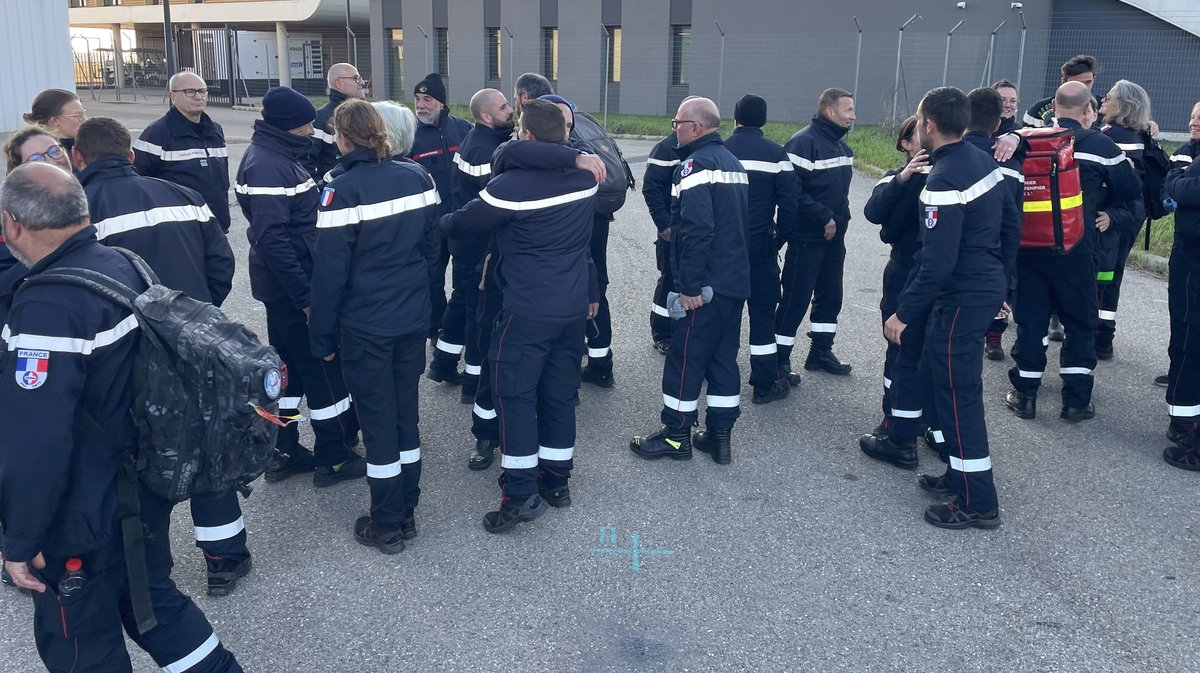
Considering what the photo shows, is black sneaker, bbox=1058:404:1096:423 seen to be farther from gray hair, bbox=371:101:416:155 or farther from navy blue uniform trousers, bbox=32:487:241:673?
navy blue uniform trousers, bbox=32:487:241:673

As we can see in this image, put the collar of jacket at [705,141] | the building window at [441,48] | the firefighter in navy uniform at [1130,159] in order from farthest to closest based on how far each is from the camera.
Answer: the building window at [441,48] → the firefighter in navy uniform at [1130,159] → the collar of jacket at [705,141]

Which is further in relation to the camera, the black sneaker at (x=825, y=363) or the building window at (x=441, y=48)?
the building window at (x=441, y=48)

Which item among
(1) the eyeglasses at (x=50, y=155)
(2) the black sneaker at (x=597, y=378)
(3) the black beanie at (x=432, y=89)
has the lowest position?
(2) the black sneaker at (x=597, y=378)

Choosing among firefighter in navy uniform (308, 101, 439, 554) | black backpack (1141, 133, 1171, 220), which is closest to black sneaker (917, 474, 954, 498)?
firefighter in navy uniform (308, 101, 439, 554)

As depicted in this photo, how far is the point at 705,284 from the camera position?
211 inches

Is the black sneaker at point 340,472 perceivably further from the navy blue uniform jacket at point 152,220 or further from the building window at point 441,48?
the building window at point 441,48

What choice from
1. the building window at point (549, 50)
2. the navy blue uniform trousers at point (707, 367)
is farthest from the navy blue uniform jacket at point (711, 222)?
the building window at point (549, 50)

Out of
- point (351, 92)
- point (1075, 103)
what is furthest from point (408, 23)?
point (1075, 103)

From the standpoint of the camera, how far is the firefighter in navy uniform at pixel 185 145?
597 cm

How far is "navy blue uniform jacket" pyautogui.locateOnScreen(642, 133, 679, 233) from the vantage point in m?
6.81

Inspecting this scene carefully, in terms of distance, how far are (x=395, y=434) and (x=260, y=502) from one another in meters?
1.09

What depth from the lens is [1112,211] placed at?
6348mm

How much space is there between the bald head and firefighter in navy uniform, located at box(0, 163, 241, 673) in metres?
5.61

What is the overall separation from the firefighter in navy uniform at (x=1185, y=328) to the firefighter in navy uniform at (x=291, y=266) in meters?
4.93
